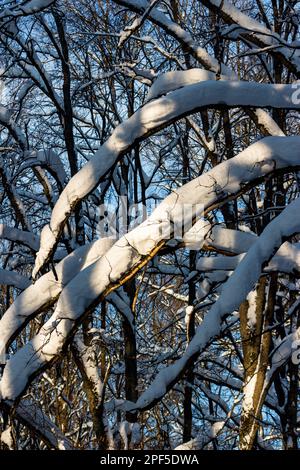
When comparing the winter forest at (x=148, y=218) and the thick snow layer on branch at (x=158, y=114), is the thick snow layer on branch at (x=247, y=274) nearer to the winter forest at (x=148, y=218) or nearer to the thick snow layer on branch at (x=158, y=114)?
the winter forest at (x=148, y=218)

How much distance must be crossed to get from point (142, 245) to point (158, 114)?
0.97m

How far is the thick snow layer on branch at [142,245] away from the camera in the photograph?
14.9ft

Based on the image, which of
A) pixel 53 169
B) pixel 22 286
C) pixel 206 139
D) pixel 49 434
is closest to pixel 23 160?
pixel 53 169

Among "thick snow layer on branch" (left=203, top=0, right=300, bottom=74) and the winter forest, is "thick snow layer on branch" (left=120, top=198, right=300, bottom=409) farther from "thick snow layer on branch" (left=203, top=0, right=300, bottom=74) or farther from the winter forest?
"thick snow layer on branch" (left=203, top=0, right=300, bottom=74)

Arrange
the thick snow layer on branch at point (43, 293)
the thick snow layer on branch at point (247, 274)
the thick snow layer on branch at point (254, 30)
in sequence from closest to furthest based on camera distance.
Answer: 1. the thick snow layer on branch at point (247, 274)
2. the thick snow layer on branch at point (43, 293)
3. the thick snow layer on branch at point (254, 30)

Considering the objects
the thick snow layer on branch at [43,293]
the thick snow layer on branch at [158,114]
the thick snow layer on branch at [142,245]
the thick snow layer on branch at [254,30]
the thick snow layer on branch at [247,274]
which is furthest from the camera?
the thick snow layer on branch at [254,30]

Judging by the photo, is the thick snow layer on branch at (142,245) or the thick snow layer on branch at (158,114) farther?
the thick snow layer on branch at (158,114)

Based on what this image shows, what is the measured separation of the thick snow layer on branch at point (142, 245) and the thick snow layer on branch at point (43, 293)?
439 millimetres

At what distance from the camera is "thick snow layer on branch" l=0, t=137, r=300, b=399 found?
4535mm

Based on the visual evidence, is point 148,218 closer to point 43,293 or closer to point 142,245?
point 142,245

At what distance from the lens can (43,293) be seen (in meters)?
5.43

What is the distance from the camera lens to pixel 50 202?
8.18 metres

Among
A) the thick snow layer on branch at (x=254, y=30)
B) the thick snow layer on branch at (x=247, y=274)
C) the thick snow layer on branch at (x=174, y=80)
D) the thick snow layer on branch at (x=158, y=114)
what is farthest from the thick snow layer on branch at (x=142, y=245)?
the thick snow layer on branch at (x=254, y=30)

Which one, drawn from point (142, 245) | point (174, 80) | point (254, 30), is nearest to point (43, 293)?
point (142, 245)
